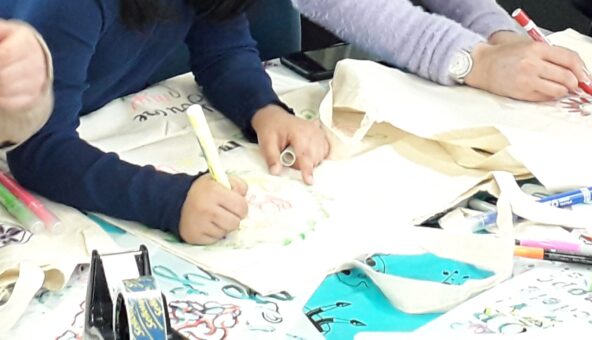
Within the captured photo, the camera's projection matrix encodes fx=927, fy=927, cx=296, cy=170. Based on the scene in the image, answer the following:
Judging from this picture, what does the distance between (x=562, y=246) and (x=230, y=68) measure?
36 centimetres

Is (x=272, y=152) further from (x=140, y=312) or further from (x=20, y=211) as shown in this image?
(x=140, y=312)

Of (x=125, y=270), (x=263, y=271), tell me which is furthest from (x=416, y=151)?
(x=125, y=270)

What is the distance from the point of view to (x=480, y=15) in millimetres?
925

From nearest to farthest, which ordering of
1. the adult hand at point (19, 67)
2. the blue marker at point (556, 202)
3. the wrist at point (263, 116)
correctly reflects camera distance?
the adult hand at point (19, 67) → the blue marker at point (556, 202) → the wrist at point (263, 116)

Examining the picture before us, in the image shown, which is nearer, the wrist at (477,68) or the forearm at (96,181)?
the forearm at (96,181)

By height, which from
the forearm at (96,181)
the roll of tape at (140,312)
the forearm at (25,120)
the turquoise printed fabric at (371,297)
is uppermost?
the roll of tape at (140,312)

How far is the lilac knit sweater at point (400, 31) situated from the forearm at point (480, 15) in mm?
77

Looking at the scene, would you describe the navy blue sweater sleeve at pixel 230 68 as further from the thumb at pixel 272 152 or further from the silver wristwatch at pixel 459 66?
the silver wristwatch at pixel 459 66

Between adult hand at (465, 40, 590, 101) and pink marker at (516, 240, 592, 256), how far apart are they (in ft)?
0.71

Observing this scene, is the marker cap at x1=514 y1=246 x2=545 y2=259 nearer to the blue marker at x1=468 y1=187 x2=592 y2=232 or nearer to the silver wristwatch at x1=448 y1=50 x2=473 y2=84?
the blue marker at x1=468 y1=187 x2=592 y2=232

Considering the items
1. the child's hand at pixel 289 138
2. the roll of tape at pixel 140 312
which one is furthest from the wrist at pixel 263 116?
the roll of tape at pixel 140 312

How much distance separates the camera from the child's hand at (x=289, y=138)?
2.31ft

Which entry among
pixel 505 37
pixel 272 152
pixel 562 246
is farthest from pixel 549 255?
pixel 505 37

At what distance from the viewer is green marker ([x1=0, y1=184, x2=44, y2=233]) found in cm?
60
